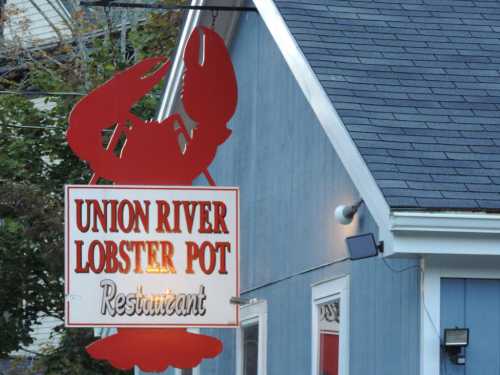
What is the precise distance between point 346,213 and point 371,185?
951 millimetres

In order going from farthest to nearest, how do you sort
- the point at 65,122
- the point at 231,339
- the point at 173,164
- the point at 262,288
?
the point at 65,122 → the point at 231,339 → the point at 262,288 → the point at 173,164

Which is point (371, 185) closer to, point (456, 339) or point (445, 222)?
point (445, 222)

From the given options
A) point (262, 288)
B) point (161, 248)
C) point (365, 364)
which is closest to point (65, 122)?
point (262, 288)

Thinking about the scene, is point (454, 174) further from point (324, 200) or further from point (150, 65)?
point (150, 65)

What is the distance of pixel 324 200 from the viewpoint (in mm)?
11438

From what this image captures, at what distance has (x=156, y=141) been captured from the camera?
12.6m

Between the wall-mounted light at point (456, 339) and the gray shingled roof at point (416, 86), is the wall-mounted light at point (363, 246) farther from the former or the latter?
the wall-mounted light at point (456, 339)

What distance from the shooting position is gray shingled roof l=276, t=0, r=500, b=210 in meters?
9.44

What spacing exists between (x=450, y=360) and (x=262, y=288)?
4.49m

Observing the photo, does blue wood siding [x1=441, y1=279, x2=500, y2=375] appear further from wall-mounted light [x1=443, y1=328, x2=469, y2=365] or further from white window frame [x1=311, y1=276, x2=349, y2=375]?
white window frame [x1=311, y1=276, x2=349, y2=375]

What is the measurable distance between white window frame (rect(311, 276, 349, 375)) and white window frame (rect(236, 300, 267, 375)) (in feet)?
5.23

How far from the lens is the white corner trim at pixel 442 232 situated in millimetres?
8961

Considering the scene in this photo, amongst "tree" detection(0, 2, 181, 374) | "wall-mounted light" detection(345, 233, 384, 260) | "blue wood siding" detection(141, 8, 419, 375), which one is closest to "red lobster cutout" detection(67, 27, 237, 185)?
"blue wood siding" detection(141, 8, 419, 375)

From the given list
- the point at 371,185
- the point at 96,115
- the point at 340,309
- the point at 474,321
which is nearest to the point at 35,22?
the point at 96,115
